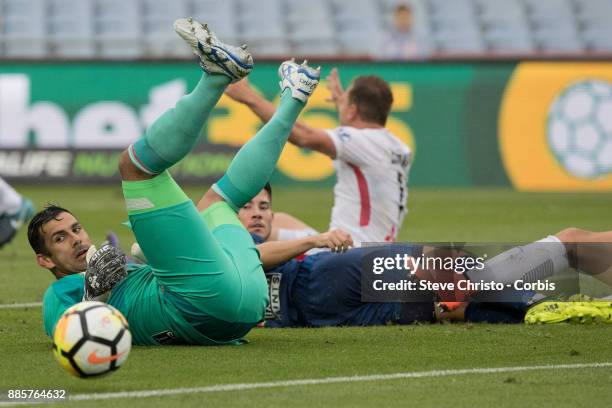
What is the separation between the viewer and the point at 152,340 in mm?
7023

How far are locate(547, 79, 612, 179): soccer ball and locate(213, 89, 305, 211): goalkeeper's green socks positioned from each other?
13036mm

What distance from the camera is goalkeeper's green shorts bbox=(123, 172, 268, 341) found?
6.45 metres

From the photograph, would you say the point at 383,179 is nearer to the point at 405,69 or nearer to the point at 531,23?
the point at 405,69

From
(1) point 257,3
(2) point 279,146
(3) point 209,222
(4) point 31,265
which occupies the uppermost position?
(1) point 257,3

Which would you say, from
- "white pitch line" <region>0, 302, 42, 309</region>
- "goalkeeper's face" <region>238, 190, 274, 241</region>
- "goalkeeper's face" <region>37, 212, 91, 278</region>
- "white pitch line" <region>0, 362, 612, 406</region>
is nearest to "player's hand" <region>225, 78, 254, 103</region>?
"goalkeeper's face" <region>238, 190, 274, 241</region>

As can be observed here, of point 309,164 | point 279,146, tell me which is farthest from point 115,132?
point 279,146

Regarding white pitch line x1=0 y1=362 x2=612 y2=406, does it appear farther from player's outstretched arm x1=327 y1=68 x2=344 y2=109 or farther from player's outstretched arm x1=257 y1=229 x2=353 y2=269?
player's outstretched arm x1=327 y1=68 x2=344 y2=109

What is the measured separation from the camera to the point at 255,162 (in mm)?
7102

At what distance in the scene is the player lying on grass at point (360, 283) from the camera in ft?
25.4

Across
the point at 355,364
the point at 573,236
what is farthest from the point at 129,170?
the point at 573,236

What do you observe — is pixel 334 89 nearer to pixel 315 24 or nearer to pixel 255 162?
pixel 255 162

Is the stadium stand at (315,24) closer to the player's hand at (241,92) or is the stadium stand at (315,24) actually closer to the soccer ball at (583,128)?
the soccer ball at (583,128)

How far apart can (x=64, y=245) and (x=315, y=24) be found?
1823 centimetres

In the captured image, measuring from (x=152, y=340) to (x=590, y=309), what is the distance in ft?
8.88
